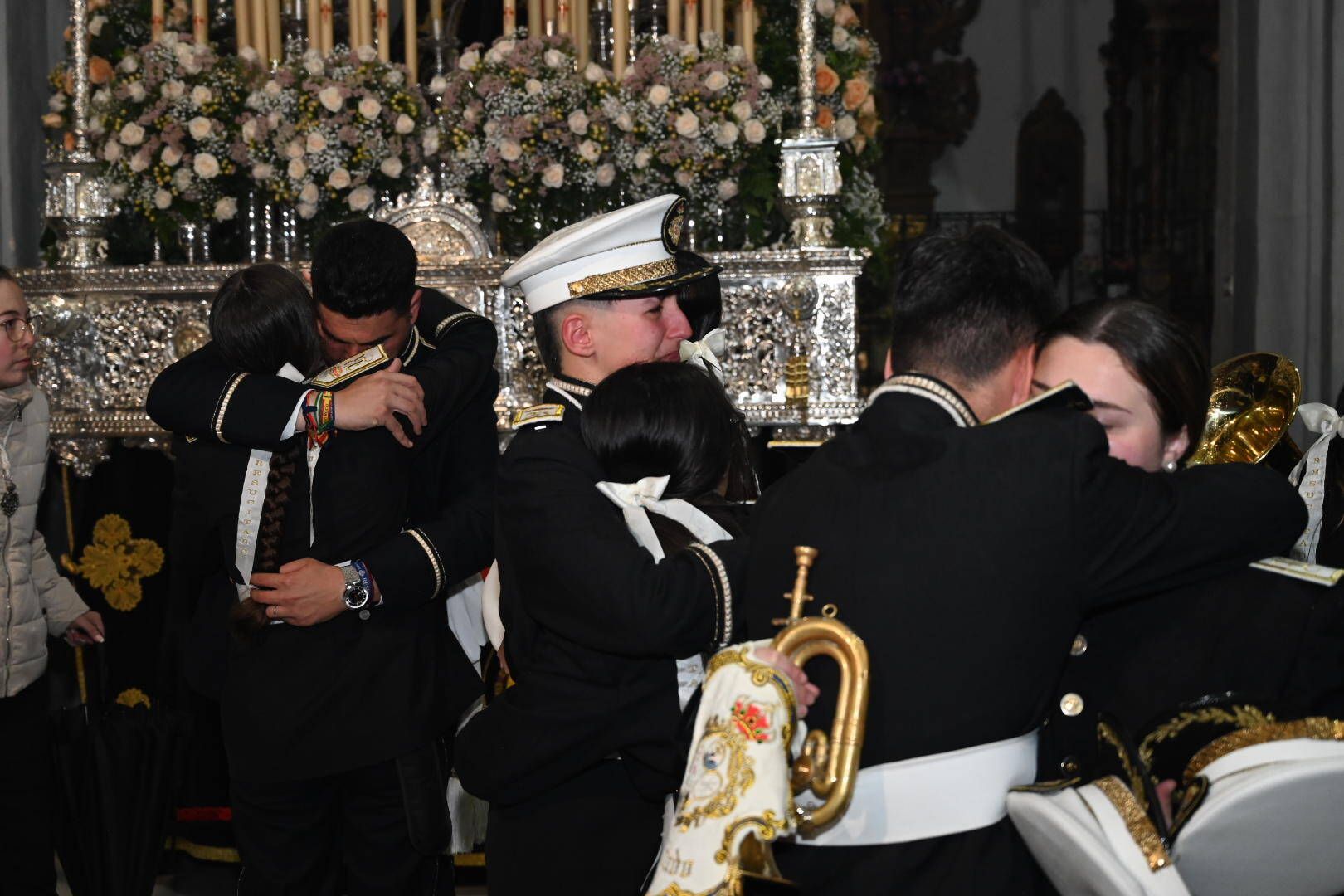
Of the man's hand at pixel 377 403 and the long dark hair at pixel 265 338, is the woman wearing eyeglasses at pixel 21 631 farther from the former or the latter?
the man's hand at pixel 377 403

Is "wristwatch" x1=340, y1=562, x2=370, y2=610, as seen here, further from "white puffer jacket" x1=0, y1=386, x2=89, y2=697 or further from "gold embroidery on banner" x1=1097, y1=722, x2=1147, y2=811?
"gold embroidery on banner" x1=1097, y1=722, x2=1147, y2=811

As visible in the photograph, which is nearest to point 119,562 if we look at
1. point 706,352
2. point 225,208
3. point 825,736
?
point 225,208

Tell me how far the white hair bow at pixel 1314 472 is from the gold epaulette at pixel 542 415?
53.0 inches

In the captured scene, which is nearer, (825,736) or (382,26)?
(825,736)

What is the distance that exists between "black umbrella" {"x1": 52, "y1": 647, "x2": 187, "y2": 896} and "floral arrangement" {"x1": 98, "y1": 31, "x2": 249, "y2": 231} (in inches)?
58.0

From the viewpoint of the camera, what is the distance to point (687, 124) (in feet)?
13.0

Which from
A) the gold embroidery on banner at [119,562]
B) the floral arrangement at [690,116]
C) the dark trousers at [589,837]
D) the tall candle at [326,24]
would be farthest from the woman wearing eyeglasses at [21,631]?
the dark trousers at [589,837]

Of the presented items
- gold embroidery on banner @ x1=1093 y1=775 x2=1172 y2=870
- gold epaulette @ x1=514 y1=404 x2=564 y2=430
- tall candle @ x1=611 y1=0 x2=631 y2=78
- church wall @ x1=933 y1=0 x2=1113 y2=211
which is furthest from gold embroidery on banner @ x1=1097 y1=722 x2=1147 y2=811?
church wall @ x1=933 y1=0 x2=1113 y2=211

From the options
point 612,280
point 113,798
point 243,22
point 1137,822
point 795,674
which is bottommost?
point 113,798

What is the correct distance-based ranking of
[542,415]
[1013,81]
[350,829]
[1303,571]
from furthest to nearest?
1. [1013,81]
2. [350,829]
3. [542,415]
4. [1303,571]

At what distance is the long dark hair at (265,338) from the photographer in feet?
9.50

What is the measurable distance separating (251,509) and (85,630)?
975 millimetres

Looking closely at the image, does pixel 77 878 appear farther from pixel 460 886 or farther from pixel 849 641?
pixel 849 641

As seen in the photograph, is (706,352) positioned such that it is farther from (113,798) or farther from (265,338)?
(113,798)
